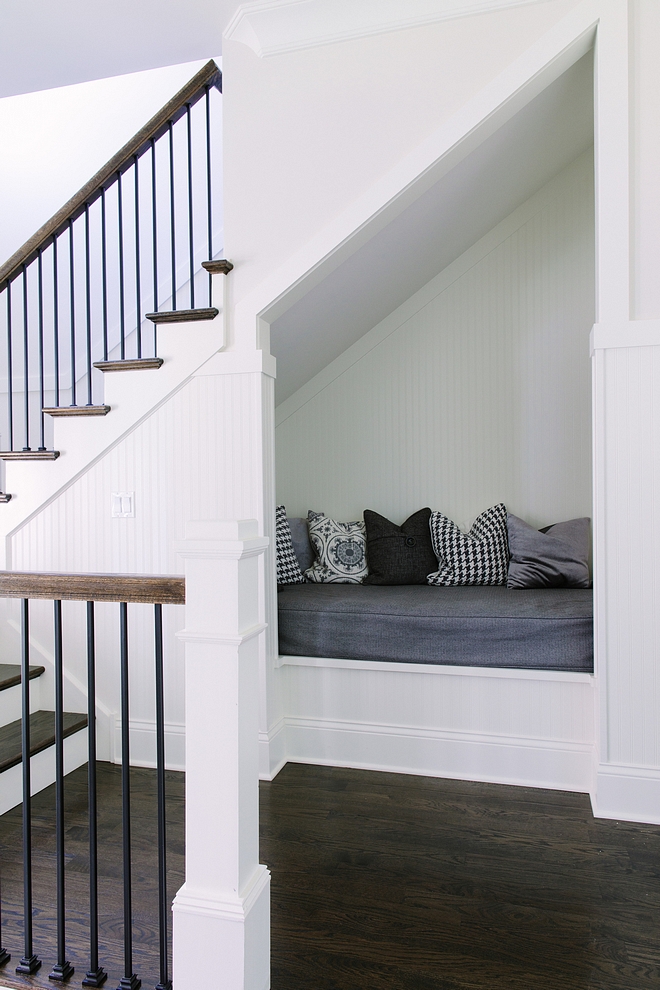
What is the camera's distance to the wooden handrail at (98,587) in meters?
1.31

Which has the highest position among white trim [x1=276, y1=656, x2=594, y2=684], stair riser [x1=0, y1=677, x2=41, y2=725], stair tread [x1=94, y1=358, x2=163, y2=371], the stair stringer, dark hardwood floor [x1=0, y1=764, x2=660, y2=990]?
stair tread [x1=94, y1=358, x2=163, y2=371]

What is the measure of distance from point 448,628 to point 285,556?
3.02ft

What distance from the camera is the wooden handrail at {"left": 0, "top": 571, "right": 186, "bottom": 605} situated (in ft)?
4.28

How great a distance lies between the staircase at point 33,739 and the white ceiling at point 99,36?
96.4 inches

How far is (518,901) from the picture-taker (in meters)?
1.71

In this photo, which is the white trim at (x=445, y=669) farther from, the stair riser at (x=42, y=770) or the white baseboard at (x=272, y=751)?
the stair riser at (x=42, y=770)

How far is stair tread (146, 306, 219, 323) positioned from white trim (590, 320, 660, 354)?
134 centimetres

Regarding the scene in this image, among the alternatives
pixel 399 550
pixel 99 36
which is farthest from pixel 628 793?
pixel 99 36

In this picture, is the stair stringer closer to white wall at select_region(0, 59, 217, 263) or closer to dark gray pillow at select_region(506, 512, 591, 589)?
dark gray pillow at select_region(506, 512, 591, 589)

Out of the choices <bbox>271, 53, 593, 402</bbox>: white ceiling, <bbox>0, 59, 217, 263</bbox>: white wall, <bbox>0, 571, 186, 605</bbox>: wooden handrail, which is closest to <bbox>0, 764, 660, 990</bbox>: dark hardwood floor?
<bbox>0, 571, 186, 605</bbox>: wooden handrail

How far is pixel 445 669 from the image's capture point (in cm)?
251

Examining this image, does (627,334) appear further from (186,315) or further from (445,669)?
(186,315)

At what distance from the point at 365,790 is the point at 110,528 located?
4.60 ft

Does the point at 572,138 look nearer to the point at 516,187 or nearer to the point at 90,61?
the point at 516,187
